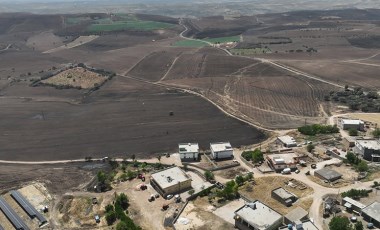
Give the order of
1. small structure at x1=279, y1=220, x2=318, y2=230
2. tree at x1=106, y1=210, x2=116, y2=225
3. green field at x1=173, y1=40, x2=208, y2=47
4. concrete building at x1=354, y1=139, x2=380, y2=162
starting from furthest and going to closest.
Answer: green field at x1=173, y1=40, x2=208, y2=47, concrete building at x1=354, y1=139, x2=380, y2=162, tree at x1=106, y1=210, x2=116, y2=225, small structure at x1=279, y1=220, x2=318, y2=230

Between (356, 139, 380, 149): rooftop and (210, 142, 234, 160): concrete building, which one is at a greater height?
(356, 139, 380, 149): rooftop

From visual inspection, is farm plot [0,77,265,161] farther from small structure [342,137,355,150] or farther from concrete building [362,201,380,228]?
concrete building [362,201,380,228]

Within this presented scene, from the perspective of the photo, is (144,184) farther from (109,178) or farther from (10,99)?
A: (10,99)

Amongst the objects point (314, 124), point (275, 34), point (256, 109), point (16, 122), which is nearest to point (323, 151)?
point (314, 124)

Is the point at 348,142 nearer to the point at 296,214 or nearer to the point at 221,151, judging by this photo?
the point at 221,151

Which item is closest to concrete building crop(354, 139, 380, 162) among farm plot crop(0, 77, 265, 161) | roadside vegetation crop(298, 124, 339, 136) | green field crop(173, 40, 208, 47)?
roadside vegetation crop(298, 124, 339, 136)

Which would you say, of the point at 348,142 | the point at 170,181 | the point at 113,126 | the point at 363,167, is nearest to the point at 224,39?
the point at 113,126
